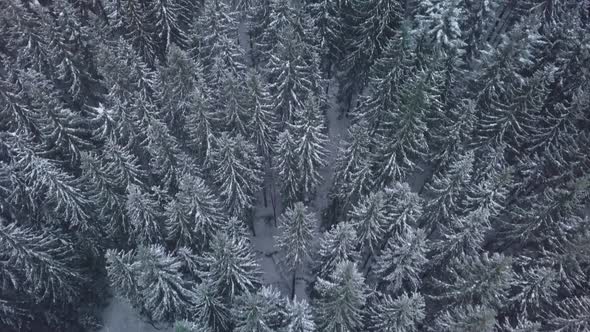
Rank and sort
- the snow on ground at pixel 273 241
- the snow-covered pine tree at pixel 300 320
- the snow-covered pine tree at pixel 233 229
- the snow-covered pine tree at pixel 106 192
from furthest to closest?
the snow on ground at pixel 273 241 < the snow-covered pine tree at pixel 233 229 < the snow-covered pine tree at pixel 106 192 < the snow-covered pine tree at pixel 300 320

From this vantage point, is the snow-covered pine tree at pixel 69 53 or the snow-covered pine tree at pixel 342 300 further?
the snow-covered pine tree at pixel 69 53

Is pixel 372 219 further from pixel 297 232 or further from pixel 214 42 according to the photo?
pixel 214 42

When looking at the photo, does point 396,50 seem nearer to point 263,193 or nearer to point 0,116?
point 263,193

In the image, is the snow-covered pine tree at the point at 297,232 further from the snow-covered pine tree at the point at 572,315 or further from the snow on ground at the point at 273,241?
the snow-covered pine tree at the point at 572,315

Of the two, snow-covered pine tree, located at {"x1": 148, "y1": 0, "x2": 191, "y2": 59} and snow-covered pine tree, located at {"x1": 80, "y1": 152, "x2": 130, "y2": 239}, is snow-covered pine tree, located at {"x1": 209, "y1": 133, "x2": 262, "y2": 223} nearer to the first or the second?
snow-covered pine tree, located at {"x1": 80, "y1": 152, "x2": 130, "y2": 239}

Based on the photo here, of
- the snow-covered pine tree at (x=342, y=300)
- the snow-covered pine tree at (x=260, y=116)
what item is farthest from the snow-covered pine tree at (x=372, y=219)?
the snow-covered pine tree at (x=260, y=116)

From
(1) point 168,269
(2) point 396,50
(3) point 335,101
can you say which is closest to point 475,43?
(2) point 396,50
